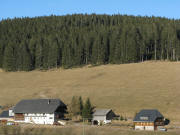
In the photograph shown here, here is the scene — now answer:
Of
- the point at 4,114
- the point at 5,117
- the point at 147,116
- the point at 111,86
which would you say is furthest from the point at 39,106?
the point at 111,86

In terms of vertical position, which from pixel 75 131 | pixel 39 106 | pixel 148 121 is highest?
pixel 39 106

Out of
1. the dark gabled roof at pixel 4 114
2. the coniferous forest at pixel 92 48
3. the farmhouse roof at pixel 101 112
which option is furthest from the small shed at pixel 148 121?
the coniferous forest at pixel 92 48

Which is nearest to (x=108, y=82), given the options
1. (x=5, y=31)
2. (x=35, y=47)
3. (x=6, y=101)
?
(x=6, y=101)

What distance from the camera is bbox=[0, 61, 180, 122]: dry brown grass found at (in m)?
81.9

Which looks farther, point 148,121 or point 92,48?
point 92,48

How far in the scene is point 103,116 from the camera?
73.7 metres

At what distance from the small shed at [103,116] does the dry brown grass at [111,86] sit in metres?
3.43

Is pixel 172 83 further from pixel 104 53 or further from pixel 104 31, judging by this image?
pixel 104 31

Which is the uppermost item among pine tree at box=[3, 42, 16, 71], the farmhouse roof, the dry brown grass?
pine tree at box=[3, 42, 16, 71]

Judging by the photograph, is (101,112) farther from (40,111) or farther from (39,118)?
(39,118)

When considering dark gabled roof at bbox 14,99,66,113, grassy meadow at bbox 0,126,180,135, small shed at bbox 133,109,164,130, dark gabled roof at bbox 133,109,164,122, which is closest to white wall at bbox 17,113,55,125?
dark gabled roof at bbox 14,99,66,113

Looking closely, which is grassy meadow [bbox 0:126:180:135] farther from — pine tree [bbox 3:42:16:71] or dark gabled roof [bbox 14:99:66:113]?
pine tree [bbox 3:42:16:71]

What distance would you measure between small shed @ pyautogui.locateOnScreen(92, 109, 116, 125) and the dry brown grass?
11.3ft

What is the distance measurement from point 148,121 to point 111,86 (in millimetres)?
34000
